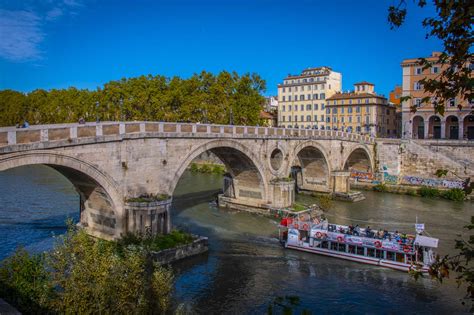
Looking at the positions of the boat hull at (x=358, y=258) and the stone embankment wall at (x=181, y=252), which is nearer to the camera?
the stone embankment wall at (x=181, y=252)

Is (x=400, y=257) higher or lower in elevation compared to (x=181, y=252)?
lower

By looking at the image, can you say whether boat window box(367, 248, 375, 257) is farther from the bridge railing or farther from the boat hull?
the bridge railing

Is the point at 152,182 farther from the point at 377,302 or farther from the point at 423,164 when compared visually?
the point at 423,164

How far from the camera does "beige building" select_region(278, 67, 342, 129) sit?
67812 mm

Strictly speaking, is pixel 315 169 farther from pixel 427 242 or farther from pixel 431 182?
pixel 427 242

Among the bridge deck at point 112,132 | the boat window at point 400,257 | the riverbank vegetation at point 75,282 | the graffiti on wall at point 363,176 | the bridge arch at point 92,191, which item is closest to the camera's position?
the riverbank vegetation at point 75,282

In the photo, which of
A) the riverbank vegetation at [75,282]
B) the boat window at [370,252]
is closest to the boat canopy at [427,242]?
the boat window at [370,252]

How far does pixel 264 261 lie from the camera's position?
853 inches

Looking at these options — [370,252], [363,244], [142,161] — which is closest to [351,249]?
[363,244]

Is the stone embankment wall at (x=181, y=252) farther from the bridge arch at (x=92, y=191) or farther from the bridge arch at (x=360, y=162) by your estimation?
the bridge arch at (x=360, y=162)

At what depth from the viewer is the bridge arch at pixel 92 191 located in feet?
56.0

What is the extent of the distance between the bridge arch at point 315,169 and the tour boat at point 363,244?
1665 cm

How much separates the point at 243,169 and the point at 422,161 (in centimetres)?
2302

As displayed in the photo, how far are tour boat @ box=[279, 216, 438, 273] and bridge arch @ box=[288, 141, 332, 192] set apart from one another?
16647 mm
